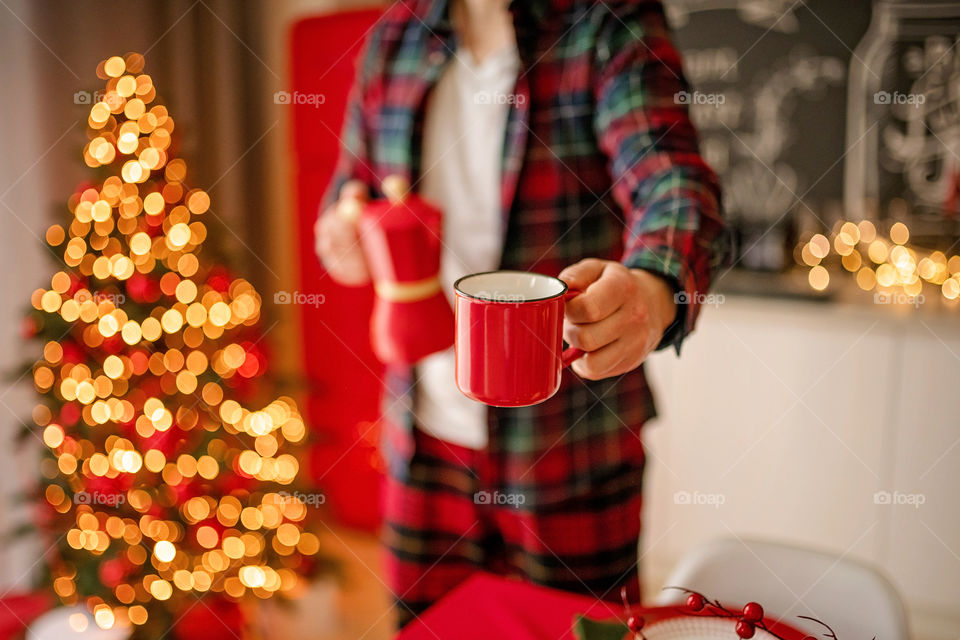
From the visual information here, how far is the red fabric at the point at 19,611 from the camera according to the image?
176cm

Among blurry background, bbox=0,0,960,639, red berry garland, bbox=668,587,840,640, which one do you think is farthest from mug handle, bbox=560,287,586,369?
blurry background, bbox=0,0,960,639

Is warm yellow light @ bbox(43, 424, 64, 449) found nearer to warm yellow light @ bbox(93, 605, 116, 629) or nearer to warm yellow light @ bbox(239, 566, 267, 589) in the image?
warm yellow light @ bbox(93, 605, 116, 629)

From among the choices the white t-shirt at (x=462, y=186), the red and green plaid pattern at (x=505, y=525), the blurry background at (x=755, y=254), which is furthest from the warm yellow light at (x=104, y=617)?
the white t-shirt at (x=462, y=186)

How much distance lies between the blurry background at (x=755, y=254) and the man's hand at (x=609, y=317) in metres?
1.20

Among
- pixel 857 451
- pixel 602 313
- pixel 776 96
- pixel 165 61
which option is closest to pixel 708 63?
pixel 776 96

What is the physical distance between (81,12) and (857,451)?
7.64 ft

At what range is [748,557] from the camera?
1209mm

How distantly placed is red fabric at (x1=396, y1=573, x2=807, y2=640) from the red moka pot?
37 cm

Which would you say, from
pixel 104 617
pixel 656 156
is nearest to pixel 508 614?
pixel 656 156

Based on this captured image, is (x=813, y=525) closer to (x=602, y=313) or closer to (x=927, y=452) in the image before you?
(x=927, y=452)

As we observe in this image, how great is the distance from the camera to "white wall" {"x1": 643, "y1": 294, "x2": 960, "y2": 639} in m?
2.07

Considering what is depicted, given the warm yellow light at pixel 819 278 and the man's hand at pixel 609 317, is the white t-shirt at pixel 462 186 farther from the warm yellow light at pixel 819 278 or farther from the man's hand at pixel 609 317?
the warm yellow light at pixel 819 278

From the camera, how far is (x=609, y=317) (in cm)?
86

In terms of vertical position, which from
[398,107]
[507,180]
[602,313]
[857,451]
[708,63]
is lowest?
[857,451]
